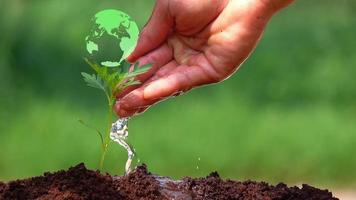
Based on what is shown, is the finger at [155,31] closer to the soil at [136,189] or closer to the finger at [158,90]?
the finger at [158,90]

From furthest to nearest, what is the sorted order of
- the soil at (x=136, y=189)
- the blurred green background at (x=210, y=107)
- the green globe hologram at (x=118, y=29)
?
the blurred green background at (x=210, y=107), the green globe hologram at (x=118, y=29), the soil at (x=136, y=189)

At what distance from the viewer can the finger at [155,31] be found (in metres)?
1.20

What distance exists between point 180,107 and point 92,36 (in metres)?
1.47

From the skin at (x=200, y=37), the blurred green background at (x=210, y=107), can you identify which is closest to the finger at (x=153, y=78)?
the skin at (x=200, y=37)

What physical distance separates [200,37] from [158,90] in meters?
0.18

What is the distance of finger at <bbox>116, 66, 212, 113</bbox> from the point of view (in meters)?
→ 1.10

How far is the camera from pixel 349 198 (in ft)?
7.66

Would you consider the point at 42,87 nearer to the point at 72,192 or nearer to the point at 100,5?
the point at 100,5

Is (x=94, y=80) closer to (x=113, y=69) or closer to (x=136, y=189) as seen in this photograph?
(x=113, y=69)

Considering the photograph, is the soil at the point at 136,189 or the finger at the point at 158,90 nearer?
the soil at the point at 136,189

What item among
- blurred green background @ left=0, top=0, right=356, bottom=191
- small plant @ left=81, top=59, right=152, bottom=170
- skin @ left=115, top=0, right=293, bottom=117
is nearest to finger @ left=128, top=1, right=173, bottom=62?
skin @ left=115, top=0, right=293, bottom=117

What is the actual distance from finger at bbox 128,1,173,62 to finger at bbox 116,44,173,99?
1cm

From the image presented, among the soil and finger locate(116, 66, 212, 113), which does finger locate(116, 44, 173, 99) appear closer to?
finger locate(116, 66, 212, 113)

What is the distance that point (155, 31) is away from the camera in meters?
1.22
